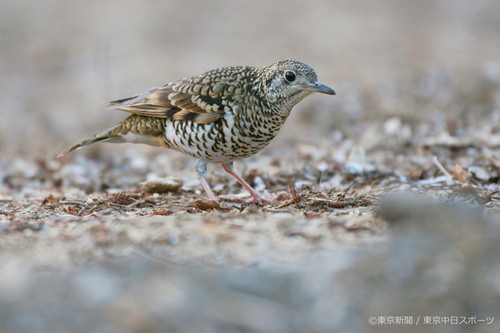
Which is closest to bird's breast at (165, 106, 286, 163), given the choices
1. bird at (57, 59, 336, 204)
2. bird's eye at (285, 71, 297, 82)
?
bird at (57, 59, 336, 204)

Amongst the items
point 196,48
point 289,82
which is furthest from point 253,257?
point 196,48

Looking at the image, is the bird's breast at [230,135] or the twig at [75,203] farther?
the bird's breast at [230,135]

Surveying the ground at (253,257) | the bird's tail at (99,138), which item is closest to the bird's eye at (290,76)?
the ground at (253,257)

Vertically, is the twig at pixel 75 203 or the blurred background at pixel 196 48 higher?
the blurred background at pixel 196 48

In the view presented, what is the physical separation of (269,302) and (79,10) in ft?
53.0

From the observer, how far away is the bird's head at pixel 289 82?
5.98 meters

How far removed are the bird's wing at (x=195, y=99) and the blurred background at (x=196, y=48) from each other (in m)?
3.46

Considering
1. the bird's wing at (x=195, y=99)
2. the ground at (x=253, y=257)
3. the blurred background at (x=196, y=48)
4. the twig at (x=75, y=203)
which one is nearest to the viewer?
the ground at (x=253, y=257)

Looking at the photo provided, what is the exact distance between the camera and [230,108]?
6.05 m

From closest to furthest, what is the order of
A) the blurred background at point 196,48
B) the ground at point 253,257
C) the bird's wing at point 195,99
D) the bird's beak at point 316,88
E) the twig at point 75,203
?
the ground at point 253,257 < the twig at point 75,203 < the bird's beak at point 316,88 < the bird's wing at point 195,99 < the blurred background at point 196,48

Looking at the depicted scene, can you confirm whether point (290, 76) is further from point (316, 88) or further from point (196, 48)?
point (196, 48)

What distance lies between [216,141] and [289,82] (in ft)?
2.78

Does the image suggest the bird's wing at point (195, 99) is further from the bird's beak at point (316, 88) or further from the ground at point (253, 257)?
the ground at point (253, 257)

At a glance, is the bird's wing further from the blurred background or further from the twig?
the blurred background
